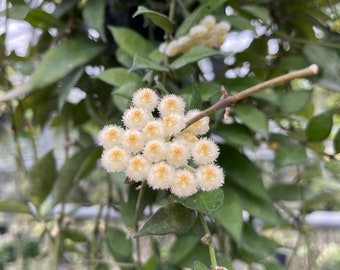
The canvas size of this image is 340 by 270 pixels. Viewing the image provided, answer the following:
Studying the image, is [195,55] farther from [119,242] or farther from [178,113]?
[119,242]

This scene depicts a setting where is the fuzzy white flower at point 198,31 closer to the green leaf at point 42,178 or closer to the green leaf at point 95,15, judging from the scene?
the green leaf at point 95,15

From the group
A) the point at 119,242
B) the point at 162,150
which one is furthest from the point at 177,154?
the point at 119,242

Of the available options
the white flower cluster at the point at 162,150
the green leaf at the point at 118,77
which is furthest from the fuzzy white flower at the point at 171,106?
the green leaf at the point at 118,77

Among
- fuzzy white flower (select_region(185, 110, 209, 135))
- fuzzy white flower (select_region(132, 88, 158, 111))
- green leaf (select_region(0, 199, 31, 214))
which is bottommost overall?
green leaf (select_region(0, 199, 31, 214))

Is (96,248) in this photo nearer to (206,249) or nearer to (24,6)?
(206,249)

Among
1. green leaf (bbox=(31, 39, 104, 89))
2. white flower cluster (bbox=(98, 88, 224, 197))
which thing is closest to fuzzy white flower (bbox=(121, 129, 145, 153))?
white flower cluster (bbox=(98, 88, 224, 197))

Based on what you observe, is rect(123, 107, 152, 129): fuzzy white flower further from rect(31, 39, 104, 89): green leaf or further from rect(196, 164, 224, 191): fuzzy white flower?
rect(31, 39, 104, 89): green leaf
